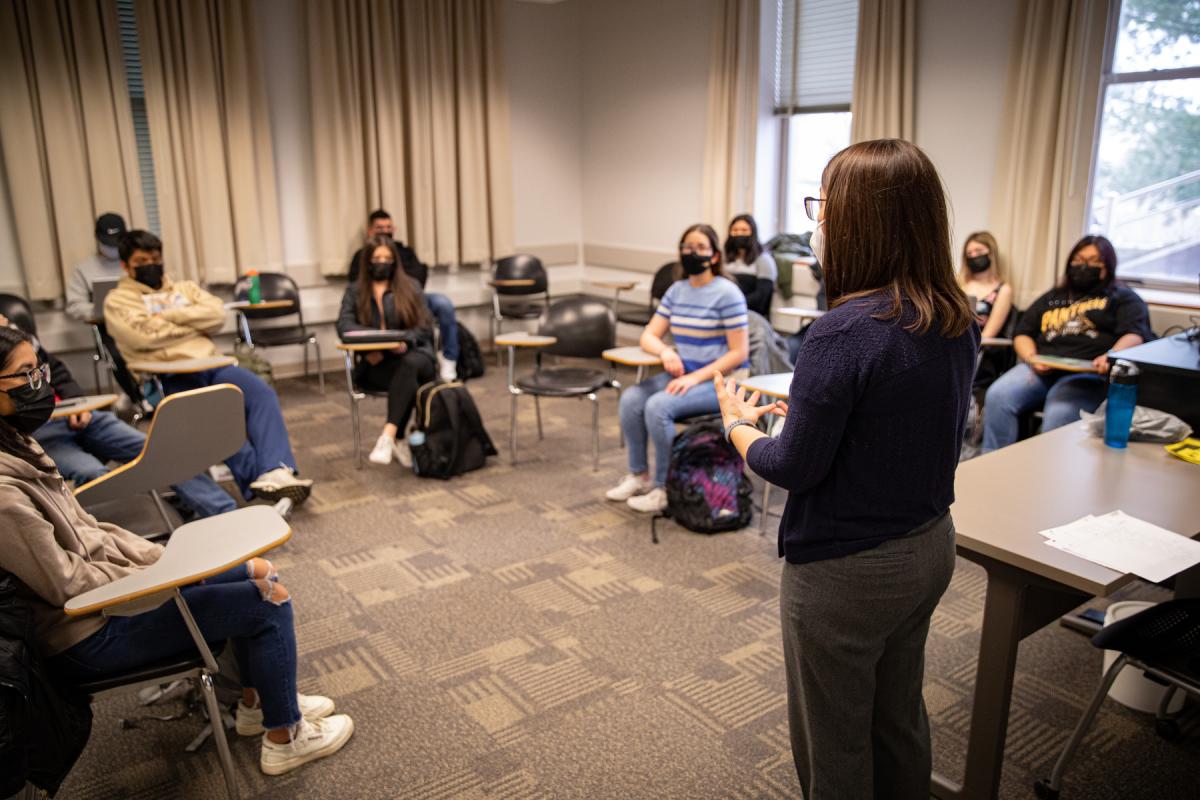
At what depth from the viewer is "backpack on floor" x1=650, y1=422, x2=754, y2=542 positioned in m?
3.74

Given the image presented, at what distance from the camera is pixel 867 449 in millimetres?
1416

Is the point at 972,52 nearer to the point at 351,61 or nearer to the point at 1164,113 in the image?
the point at 1164,113

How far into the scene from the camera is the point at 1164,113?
15.1 feet

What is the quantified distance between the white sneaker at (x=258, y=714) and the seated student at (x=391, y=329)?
2.07m

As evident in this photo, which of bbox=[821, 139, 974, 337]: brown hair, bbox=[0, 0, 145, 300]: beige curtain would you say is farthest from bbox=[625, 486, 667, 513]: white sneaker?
bbox=[0, 0, 145, 300]: beige curtain

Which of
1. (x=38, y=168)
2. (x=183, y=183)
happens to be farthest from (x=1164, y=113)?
(x=38, y=168)

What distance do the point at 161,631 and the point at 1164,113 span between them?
5.12 m

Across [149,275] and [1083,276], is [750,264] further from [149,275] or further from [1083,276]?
[149,275]

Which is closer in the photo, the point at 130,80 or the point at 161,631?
the point at 161,631

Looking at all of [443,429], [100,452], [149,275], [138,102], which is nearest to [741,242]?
[443,429]

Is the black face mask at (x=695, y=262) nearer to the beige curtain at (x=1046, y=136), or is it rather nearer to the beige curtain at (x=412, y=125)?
the beige curtain at (x=1046, y=136)

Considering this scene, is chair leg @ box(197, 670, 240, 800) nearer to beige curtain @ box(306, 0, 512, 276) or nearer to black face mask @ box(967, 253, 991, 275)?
black face mask @ box(967, 253, 991, 275)

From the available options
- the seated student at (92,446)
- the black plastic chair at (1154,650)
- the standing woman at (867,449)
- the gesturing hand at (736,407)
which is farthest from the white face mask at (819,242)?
the seated student at (92,446)

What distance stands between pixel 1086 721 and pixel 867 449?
1.18 meters
